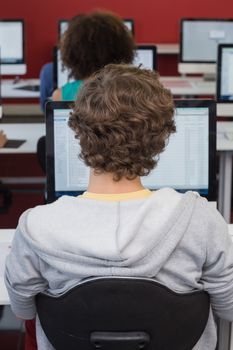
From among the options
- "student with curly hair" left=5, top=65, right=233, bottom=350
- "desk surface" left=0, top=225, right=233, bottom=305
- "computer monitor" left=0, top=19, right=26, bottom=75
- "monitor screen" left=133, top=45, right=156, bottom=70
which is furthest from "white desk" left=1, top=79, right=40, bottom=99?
"student with curly hair" left=5, top=65, right=233, bottom=350

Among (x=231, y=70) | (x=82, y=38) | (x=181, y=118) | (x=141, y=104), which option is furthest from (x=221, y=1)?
(x=141, y=104)

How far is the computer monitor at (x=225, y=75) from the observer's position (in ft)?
12.0

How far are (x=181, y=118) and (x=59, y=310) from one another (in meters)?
0.88

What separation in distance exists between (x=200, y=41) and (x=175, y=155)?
11.2 feet

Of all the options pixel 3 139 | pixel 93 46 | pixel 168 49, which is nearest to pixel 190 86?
pixel 168 49

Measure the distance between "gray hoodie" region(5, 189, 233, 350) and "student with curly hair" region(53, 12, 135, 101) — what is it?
1619 millimetres

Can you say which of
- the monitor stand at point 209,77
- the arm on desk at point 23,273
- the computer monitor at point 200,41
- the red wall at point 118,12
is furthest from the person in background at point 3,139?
the red wall at point 118,12

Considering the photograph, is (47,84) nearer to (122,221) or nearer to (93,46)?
(93,46)

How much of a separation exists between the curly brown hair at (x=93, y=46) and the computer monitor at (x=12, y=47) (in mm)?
2344

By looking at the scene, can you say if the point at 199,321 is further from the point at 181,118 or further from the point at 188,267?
the point at 181,118

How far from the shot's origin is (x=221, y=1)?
21.3 ft

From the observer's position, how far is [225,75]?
12.1ft

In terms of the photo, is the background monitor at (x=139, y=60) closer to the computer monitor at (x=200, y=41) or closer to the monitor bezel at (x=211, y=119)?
the computer monitor at (x=200, y=41)

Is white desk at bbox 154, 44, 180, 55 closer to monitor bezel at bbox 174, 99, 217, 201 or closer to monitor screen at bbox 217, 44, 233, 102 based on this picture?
monitor screen at bbox 217, 44, 233, 102
